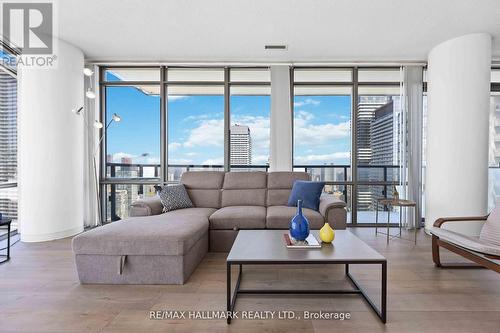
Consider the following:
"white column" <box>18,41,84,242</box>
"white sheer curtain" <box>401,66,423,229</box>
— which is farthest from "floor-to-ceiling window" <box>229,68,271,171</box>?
"white column" <box>18,41,84,242</box>

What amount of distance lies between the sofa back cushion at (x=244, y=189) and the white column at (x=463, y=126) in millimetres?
2491

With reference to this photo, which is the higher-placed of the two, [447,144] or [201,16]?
[201,16]

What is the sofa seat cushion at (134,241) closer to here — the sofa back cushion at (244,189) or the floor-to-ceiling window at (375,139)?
the sofa back cushion at (244,189)

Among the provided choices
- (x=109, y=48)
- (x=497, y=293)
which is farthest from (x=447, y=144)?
(x=109, y=48)

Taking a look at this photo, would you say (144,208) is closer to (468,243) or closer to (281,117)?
(281,117)

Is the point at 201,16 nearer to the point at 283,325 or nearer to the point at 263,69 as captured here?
the point at 263,69

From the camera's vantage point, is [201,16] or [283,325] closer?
[283,325]

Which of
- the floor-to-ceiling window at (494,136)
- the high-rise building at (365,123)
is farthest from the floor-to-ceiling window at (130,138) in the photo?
the floor-to-ceiling window at (494,136)

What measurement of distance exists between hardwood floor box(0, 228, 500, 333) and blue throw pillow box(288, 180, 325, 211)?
930 millimetres

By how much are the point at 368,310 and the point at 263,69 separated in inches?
148

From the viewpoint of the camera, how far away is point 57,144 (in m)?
3.66

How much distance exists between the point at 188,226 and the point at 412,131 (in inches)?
145

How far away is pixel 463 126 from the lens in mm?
3633

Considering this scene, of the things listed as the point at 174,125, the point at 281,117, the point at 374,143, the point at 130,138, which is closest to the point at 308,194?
the point at 281,117
